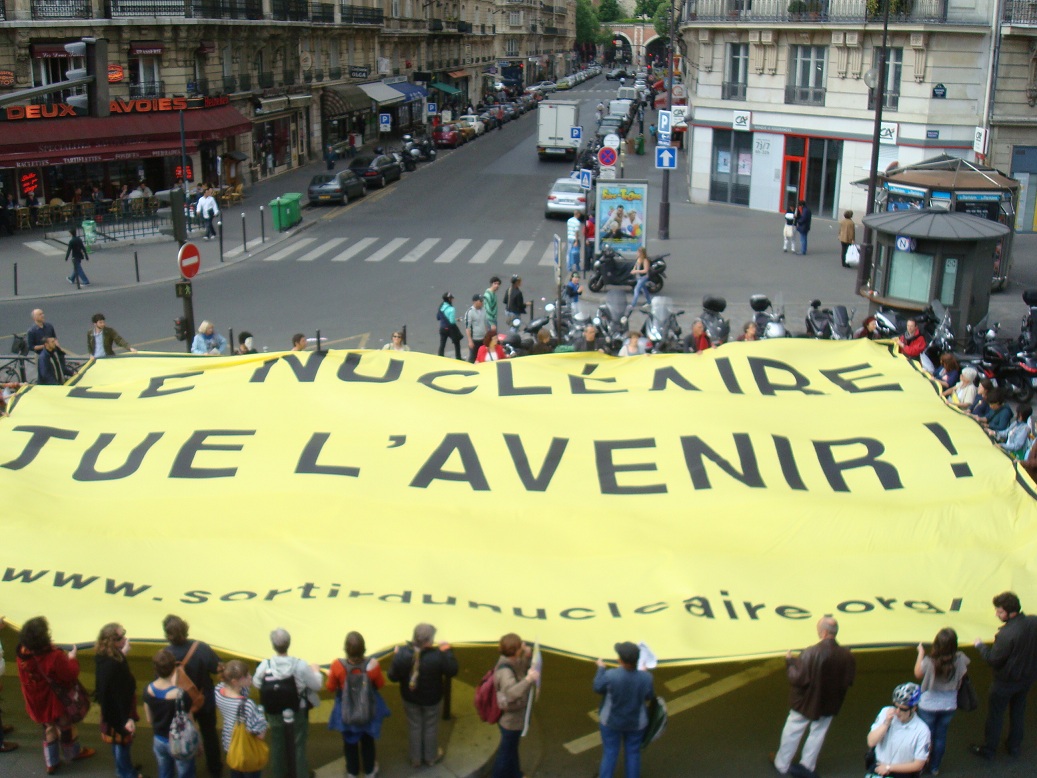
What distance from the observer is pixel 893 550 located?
8.51 meters

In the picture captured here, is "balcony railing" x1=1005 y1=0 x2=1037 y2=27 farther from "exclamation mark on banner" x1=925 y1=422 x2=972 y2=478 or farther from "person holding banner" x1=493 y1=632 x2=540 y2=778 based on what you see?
"person holding banner" x1=493 y1=632 x2=540 y2=778

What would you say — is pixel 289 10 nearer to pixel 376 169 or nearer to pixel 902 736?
pixel 376 169

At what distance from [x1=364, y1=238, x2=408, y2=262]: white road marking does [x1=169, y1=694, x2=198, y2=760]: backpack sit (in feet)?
73.9

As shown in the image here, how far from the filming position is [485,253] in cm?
2984

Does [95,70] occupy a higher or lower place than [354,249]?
higher

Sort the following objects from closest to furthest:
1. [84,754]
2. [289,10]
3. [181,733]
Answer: [181,733] < [84,754] < [289,10]

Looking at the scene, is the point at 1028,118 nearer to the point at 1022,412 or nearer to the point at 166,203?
the point at 1022,412

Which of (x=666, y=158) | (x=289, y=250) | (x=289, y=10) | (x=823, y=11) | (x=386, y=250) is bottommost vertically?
(x=289, y=250)

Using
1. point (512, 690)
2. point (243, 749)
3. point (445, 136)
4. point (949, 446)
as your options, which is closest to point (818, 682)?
point (512, 690)

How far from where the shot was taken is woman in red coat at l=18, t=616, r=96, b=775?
7.22 m

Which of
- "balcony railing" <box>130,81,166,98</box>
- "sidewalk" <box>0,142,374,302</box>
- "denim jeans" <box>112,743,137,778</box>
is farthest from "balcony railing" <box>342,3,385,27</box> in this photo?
"denim jeans" <box>112,743,137,778</box>

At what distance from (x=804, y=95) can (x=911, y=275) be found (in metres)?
18.6

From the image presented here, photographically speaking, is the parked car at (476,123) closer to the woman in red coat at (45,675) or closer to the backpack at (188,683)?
the woman in red coat at (45,675)

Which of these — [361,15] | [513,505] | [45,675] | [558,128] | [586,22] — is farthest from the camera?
[586,22]
